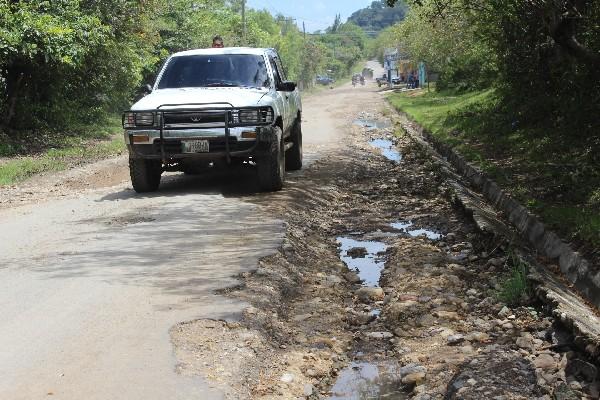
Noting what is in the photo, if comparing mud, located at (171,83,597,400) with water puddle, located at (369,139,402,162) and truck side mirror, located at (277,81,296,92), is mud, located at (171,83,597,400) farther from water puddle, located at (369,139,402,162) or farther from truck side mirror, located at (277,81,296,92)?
water puddle, located at (369,139,402,162)

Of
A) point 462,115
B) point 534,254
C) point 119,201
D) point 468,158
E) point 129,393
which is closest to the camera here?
point 129,393

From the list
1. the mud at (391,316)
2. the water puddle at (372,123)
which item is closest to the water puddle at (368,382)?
the mud at (391,316)

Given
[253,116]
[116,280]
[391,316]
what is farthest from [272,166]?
[391,316]

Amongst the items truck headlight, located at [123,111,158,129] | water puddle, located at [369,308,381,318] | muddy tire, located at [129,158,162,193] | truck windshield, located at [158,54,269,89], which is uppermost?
truck windshield, located at [158,54,269,89]

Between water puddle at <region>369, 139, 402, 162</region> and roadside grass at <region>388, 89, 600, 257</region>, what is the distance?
4.05ft

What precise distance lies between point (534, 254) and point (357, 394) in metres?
3.68

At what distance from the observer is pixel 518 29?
14883 mm

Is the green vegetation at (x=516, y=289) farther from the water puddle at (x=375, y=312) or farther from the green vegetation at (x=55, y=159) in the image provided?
the green vegetation at (x=55, y=159)

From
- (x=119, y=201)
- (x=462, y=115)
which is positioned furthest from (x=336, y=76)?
(x=119, y=201)

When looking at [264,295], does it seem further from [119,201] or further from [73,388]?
[119,201]

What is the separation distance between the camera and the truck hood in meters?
9.88

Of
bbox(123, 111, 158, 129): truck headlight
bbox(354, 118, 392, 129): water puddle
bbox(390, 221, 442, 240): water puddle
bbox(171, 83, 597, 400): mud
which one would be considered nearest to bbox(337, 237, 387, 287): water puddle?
bbox(171, 83, 597, 400): mud

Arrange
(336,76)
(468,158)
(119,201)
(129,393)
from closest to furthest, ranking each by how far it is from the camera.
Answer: (129,393) < (119,201) < (468,158) < (336,76)

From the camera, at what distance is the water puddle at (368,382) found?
15.0 ft
